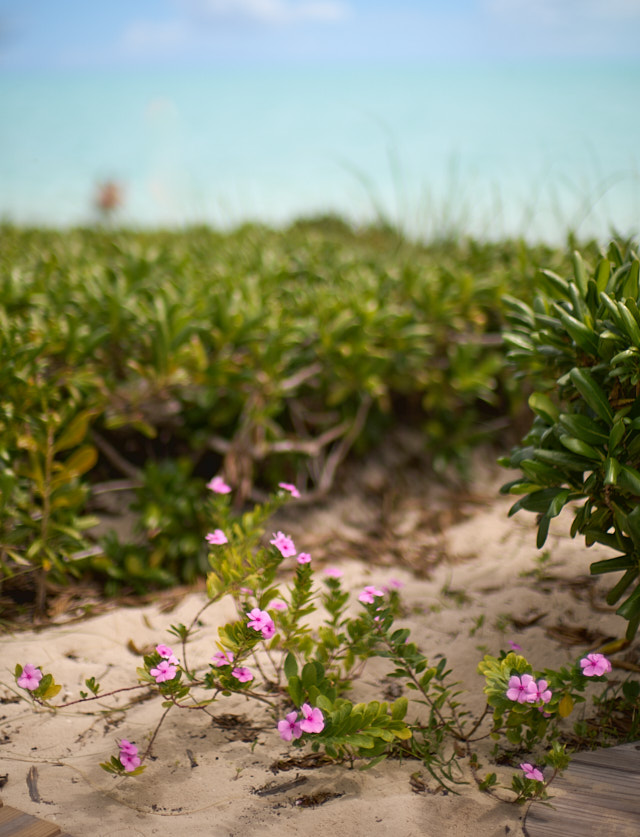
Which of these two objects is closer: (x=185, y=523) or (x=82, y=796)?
(x=82, y=796)

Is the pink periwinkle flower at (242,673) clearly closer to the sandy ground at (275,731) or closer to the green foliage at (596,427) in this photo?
the sandy ground at (275,731)

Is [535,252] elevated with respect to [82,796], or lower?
elevated

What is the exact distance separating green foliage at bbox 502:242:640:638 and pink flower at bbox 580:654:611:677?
0.46ft

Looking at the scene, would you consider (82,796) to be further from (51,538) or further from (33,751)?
(51,538)

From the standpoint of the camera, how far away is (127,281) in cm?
386

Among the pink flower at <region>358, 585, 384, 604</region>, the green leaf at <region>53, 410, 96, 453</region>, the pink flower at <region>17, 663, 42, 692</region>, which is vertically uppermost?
the green leaf at <region>53, 410, 96, 453</region>

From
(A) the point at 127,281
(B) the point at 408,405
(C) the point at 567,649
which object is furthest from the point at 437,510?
(A) the point at 127,281

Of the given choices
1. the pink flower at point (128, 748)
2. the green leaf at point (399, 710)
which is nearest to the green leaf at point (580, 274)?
the green leaf at point (399, 710)

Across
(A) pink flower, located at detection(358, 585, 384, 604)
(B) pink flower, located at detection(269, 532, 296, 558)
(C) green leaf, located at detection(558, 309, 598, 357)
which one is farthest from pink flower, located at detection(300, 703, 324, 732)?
(C) green leaf, located at detection(558, 309, 598, 357)

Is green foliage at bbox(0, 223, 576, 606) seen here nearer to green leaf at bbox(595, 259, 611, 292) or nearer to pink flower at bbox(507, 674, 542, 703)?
green leaf at bbox(595, 259, 611, 292)

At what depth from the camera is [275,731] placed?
1965 mm

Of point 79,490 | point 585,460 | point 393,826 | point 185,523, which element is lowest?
point 393,826

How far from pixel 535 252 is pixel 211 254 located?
7.99 ft

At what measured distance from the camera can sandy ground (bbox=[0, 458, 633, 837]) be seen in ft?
5.36
